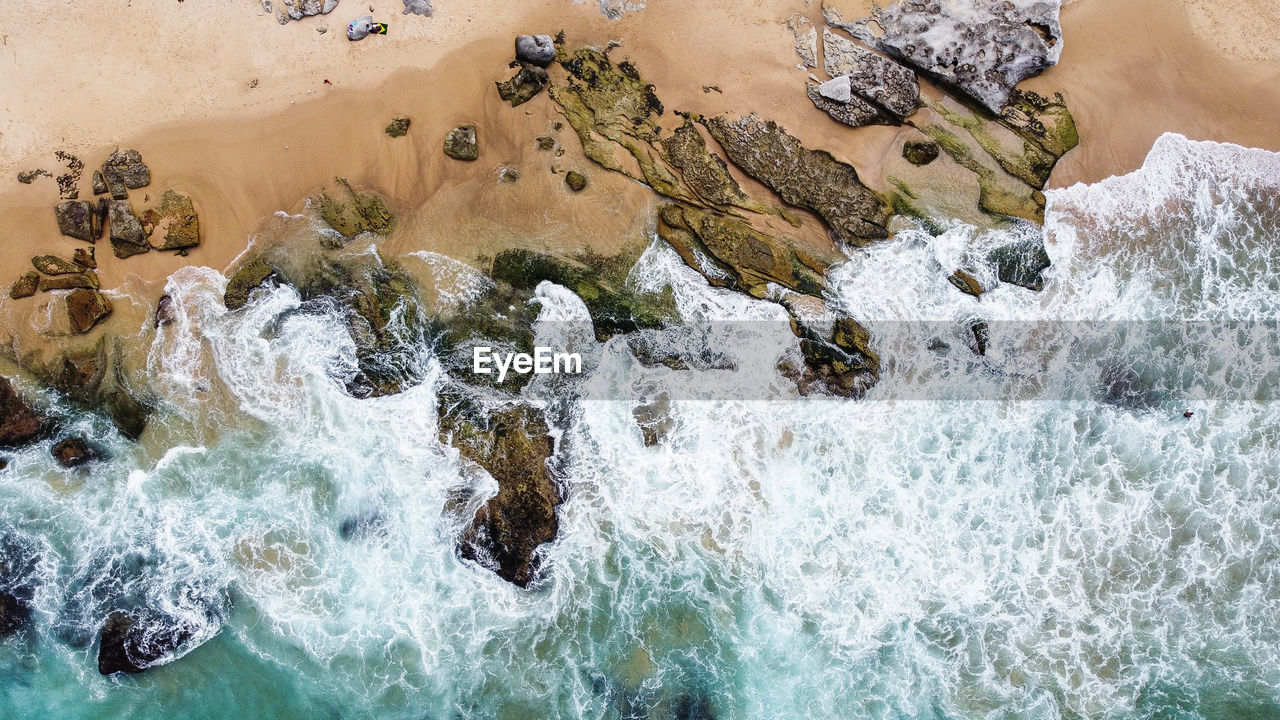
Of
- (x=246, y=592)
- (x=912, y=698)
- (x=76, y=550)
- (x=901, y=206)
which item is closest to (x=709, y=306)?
(x=901, y=206)

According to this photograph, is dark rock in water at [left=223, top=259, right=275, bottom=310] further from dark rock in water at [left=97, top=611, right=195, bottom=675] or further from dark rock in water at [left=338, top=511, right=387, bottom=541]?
dark rock in water at [left=97, top=611, right=195, bottom=675]

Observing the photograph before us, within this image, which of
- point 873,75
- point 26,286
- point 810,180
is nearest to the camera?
point 26,286

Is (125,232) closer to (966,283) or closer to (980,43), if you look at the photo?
(966,283)

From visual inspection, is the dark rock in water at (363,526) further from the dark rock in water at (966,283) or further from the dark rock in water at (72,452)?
the dark rock in water at (966,283)

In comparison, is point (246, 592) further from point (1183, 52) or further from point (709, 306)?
point (1183, 52)

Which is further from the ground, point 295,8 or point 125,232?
point 295,8

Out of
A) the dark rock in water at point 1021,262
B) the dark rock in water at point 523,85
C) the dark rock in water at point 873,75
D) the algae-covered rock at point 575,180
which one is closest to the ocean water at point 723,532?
the dark rock in water at point 1021,262

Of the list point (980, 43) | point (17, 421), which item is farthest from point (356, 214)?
point (980, 43)
